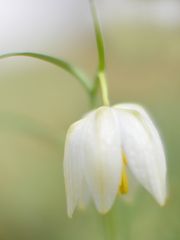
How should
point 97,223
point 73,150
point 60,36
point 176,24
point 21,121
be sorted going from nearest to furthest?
point 73,150, point 21,121, point 97,223, point 176,24, point 60,36

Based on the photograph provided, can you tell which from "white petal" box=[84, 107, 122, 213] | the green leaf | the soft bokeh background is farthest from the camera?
the soft bokeh background

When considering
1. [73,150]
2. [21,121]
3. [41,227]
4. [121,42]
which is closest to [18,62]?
[121,42]

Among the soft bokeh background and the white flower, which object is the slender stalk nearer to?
the white flower

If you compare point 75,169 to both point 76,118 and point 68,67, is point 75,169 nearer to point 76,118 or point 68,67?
point 68,67

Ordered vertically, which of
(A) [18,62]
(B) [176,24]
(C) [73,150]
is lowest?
(A) [18,62]

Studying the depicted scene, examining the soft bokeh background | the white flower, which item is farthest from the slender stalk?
the soft bokeh background

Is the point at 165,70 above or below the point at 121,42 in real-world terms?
below

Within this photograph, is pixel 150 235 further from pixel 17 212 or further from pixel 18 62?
pixel 18 62

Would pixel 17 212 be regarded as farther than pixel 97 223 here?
Yes
